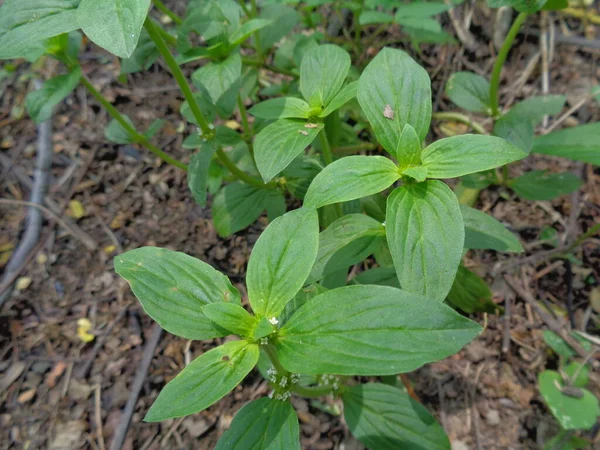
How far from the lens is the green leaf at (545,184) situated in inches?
89.1

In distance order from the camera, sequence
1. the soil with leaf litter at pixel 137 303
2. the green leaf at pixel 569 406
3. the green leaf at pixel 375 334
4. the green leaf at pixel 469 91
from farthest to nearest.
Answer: the green leaf at pixel 469 91 < the soil with leaf litter at pixel 137 303 < the green leaf at pixel 569 406 < the green leaf at pixel 375 334

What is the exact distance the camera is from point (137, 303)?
255 cm

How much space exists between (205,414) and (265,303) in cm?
117

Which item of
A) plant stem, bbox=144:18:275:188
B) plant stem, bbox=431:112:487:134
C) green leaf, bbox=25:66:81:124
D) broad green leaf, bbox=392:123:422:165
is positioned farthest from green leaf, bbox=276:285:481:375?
plant stem, bbox=431:112:487:134

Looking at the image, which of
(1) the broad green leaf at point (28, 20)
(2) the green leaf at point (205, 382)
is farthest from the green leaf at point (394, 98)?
(1) the broad green leaf at point (28, 20)

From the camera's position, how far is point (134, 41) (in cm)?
115

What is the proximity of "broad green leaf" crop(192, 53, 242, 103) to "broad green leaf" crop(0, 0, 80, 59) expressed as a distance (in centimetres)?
56

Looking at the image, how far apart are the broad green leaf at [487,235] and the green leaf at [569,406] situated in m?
0.77

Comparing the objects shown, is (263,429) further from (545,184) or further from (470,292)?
(545,184)

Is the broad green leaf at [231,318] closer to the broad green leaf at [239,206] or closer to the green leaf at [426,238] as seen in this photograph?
the green leaf at [426,238]

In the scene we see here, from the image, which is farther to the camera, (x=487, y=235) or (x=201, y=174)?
(x=201, y=174)

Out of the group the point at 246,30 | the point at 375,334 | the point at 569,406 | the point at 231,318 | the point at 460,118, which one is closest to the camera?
the point at 375,334

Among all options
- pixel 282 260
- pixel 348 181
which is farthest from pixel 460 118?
pixel 282 260

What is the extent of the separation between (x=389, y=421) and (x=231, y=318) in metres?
0.83
